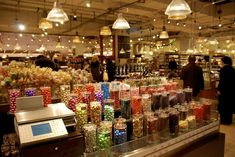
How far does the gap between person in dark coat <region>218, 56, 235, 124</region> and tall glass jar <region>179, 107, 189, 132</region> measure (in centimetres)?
407

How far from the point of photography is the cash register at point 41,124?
1.40 metres

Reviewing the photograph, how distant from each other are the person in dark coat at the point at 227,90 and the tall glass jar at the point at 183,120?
4067 mm

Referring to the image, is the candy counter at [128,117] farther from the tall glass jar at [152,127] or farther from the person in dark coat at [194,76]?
the person in dark coat at [194,76]

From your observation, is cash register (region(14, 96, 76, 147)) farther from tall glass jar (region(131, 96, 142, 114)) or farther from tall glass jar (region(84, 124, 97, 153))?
tall glass jar (region(131, 96, 142, 114))

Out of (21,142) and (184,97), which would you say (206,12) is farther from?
(21,142)

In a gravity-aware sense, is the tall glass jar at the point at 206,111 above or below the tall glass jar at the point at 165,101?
below

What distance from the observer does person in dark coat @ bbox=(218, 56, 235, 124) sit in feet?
19.0

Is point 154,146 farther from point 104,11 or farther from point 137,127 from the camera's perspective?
point 104,11

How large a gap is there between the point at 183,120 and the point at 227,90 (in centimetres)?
425

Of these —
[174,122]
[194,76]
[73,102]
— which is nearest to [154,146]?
[174,122]

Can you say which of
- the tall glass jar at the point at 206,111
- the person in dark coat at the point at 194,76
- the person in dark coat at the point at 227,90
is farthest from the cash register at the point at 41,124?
the person in dark coat at the point at 227,90

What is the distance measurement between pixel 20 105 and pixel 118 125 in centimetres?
82

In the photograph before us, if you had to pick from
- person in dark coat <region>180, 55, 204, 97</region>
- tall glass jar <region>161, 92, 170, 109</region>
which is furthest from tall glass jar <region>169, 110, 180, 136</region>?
person in dark coat <region>180, 55, 204, 97</region>

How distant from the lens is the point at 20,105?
184 centimetres
